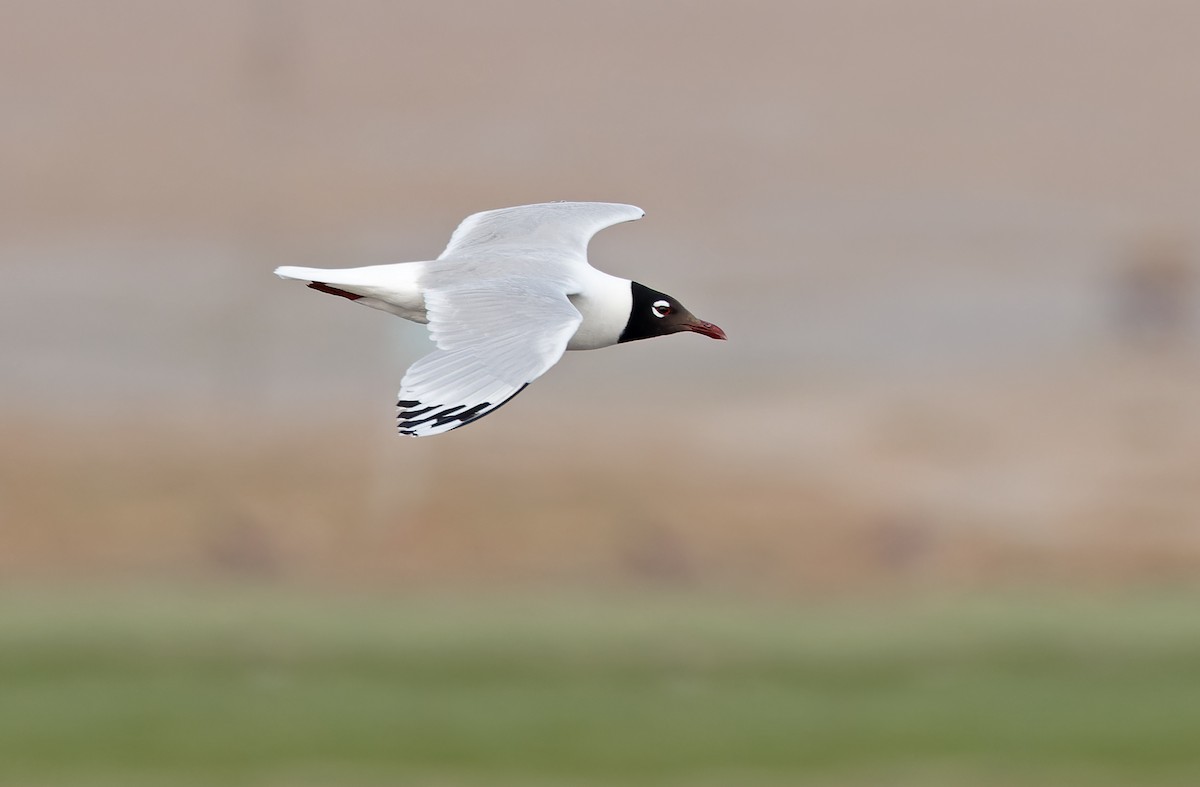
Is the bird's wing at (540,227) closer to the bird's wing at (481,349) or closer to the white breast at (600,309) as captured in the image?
the white breast at (600,309)

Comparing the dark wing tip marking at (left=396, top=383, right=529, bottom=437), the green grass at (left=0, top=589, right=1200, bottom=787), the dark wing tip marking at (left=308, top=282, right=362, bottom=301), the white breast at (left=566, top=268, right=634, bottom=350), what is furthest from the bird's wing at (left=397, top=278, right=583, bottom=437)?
the green grass at (left=0, top=589, right=1200, bottom=787)

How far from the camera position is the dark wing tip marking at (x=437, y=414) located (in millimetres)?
5391

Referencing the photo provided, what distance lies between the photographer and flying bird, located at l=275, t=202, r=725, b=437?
→ 5.55 m

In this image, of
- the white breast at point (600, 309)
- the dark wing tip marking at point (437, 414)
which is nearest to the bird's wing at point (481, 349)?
the dark wing tip marking at point (437, 414)

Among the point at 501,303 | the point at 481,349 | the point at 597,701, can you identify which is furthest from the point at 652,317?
the point at 597,701

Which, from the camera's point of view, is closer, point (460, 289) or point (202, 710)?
point (460, 289)

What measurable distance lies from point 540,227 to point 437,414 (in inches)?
77.3

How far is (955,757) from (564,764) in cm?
344

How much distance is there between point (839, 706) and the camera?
1941cm

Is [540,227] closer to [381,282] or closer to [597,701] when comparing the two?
[381,282]

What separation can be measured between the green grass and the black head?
11897 millimetres

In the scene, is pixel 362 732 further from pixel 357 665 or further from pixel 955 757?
pixel 955 757

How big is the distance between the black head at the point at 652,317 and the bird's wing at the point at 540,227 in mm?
334

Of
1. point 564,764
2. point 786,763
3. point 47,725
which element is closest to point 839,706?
point 786,763
